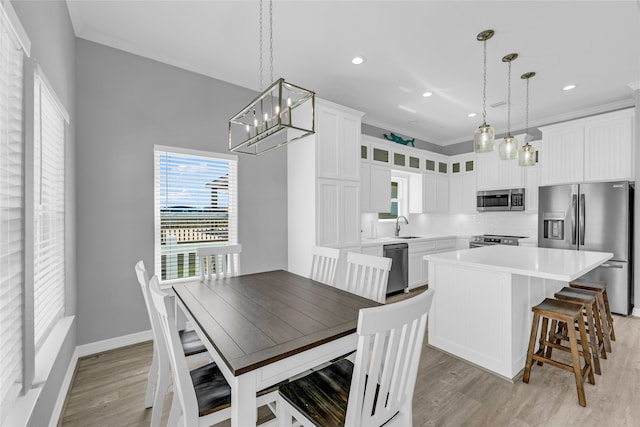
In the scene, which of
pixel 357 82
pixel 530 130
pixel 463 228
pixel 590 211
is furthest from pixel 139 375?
pixel 530 130

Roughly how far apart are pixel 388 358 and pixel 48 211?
222 centimetres

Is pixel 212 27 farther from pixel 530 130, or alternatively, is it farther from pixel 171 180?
pixel 530 130

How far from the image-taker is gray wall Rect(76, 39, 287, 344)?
8.60ft

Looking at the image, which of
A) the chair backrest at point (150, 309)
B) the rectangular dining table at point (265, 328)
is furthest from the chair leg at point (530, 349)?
the chair backrest at point (150, 309)

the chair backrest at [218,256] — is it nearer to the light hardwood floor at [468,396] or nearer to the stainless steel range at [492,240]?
the light hardwood floor at [468,396]

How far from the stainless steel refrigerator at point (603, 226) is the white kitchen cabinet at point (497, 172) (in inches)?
33.8

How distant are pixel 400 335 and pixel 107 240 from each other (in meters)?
2.84

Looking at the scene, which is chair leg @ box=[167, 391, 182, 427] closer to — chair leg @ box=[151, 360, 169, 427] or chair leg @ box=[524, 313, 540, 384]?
chair leg @ box=[151, 360, 169, 427]

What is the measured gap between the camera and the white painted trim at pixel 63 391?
69.4 inches

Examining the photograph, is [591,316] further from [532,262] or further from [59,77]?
[59,77]

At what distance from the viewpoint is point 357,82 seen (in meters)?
3.59

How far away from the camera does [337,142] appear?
376cm

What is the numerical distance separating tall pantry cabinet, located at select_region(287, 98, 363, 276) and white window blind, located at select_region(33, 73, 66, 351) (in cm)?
229

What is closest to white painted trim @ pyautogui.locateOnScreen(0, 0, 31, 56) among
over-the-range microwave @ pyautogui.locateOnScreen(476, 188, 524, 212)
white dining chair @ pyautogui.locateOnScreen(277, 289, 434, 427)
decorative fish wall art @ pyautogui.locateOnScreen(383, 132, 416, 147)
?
white dining chair @ pyautogui.locateOnScreen(277, 289, 434, 427)
